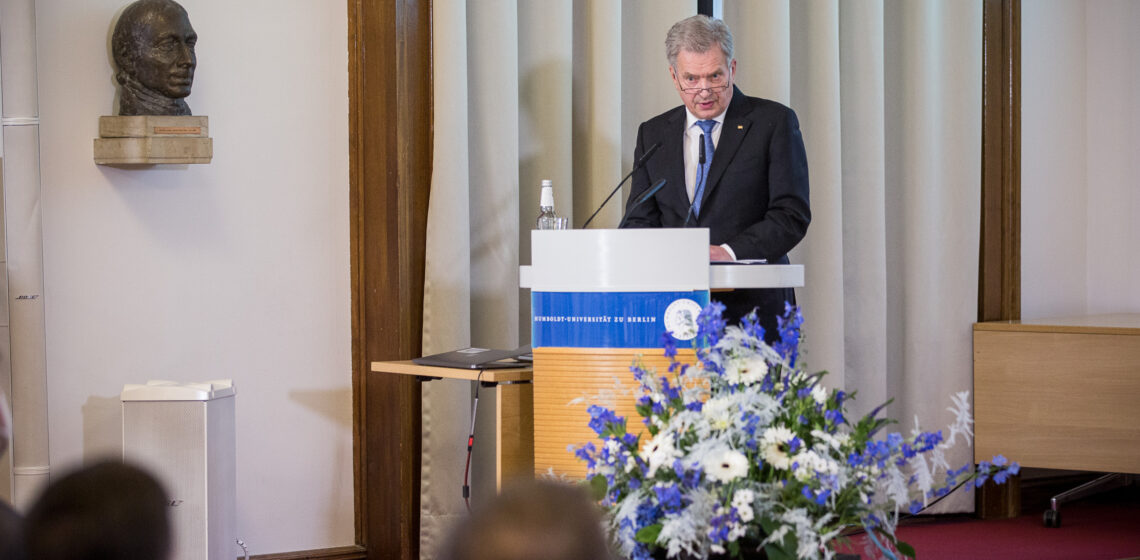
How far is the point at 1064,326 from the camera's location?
4.54 meters

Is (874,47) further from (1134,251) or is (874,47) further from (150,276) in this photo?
(150,276)

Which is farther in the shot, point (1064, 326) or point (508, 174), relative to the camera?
point (1064, 326)

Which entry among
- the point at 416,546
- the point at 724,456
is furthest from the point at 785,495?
the point at 416,546

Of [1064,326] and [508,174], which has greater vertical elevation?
[508,174]

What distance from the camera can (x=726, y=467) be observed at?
1672mm

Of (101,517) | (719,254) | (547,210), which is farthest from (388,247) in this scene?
(101,517)

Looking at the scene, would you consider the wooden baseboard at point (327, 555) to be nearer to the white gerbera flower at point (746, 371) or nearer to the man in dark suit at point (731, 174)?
the man in dark suit at point (731, 174)

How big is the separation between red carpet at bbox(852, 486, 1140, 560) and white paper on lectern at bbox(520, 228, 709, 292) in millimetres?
1836

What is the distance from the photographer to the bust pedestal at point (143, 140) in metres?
3.47

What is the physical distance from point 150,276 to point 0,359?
0.52 meters

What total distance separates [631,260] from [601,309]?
12 cm

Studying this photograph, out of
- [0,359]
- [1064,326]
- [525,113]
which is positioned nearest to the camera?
[0,359]

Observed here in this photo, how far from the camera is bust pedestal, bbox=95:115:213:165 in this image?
136 inches

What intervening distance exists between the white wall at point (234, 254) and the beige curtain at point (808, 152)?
39 centimetres
